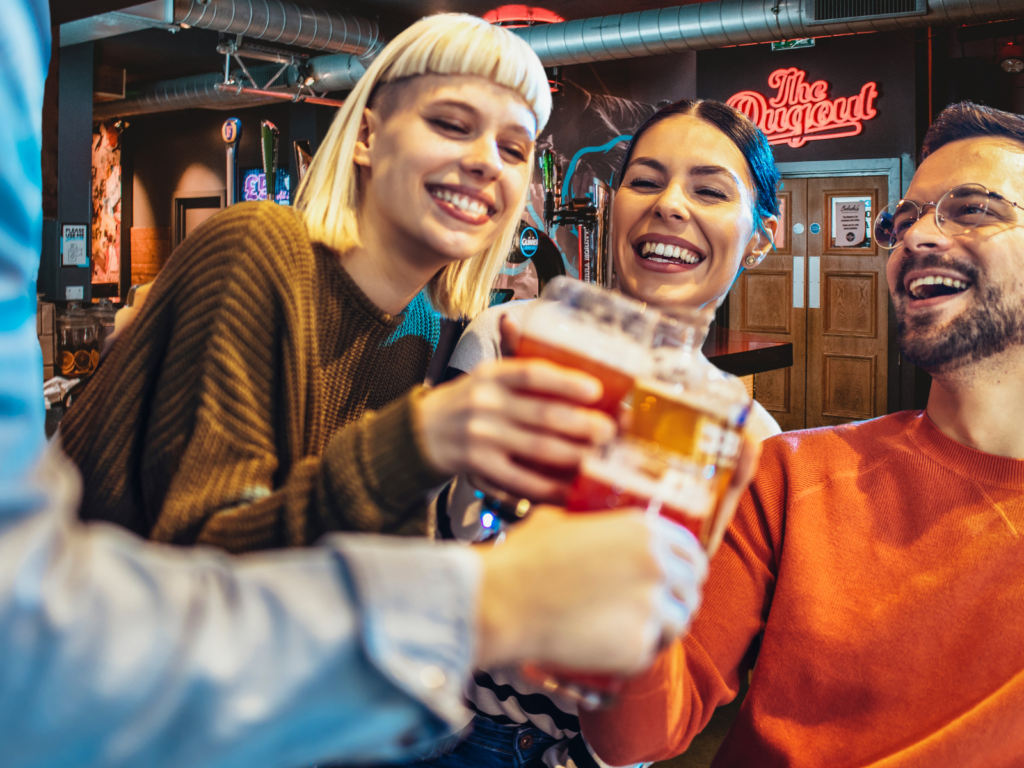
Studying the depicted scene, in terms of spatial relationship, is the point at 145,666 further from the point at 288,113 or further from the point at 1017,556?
the point at 288,113

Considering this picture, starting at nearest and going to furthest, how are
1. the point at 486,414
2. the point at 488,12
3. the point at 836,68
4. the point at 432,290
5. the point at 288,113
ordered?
the point at 486,414
the point at 432,290
the point at 488,12
the point at 836,68
the point at 288,113

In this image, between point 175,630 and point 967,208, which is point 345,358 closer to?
point 175,630

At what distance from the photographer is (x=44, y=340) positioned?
4.02 metres

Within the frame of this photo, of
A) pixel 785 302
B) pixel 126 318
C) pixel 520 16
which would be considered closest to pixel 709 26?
pixel 520 16

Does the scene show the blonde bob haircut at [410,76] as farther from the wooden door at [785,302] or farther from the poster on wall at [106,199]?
the poster on wall at [106,199]

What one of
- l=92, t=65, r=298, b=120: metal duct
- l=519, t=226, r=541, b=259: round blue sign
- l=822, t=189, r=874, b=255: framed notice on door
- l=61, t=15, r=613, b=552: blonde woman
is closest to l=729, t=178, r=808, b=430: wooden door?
l=822, t=189, r=874, b=255: framed notice on door

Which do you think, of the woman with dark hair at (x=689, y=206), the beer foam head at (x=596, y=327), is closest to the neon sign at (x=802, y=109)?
the woman with dark hair at (x=689, y=206)

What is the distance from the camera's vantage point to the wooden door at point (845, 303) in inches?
316

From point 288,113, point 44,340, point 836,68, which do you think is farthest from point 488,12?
point 44,340

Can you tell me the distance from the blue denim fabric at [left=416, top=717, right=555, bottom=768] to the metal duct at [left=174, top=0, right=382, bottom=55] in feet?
20.6

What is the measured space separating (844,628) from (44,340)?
381 cm

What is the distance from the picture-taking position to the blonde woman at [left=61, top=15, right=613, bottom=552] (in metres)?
0.64

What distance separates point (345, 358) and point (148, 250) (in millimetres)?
12723

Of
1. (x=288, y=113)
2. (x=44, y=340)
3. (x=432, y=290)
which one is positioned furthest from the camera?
(x=288, y=113)
